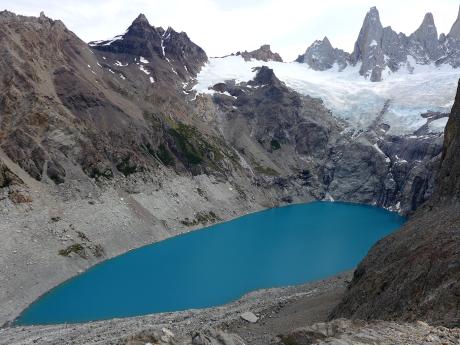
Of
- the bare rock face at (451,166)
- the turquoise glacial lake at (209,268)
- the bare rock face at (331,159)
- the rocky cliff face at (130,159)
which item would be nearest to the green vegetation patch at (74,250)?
the rocky cliff face at (130,159)

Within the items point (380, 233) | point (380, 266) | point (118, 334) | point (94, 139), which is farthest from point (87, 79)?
point (380, 266)

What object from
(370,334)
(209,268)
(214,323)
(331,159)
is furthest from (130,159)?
(370,334)

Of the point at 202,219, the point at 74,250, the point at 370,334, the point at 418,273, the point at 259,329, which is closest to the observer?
the point at 370,334

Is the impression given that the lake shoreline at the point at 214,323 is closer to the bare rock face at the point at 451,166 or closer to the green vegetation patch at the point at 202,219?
the bare rock face at the point at 451,166

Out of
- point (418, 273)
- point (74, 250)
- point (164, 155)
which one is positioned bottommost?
point (74, 250)

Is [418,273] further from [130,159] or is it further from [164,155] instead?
[164,155]

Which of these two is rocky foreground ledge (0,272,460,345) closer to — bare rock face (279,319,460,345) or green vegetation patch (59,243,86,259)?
bare rock face (279,319,460,345)

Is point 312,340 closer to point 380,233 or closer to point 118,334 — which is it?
point 118,334
